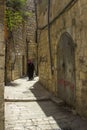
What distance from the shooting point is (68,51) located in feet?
22.2

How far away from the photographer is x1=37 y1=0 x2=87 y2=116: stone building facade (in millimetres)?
5562

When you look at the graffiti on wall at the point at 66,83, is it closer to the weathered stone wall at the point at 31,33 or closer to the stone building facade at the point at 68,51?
the stone building facade at the point at 68,51

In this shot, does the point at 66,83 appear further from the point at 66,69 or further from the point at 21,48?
the point at 21,48

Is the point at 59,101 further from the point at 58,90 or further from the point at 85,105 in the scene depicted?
the point at 85,105

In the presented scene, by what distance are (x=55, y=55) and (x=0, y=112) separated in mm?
5089

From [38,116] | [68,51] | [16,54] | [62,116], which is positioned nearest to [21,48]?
[16,54]

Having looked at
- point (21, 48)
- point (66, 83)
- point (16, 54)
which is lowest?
point (66, 83)

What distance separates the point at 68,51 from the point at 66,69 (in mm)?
604

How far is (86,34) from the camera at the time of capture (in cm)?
531

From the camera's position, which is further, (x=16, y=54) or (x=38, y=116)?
(x=16, y=54)

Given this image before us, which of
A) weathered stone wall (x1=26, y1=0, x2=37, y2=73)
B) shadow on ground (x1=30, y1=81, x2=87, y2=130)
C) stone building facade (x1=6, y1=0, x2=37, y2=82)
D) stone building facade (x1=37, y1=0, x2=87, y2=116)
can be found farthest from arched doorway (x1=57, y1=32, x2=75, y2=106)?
weathered stone wall (x1=26, y1=0, x2=37, y2=73)

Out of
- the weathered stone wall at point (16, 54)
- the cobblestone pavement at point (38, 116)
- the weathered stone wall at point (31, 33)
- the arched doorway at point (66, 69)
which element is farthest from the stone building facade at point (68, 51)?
the weathered stone wall at point (31, 33)

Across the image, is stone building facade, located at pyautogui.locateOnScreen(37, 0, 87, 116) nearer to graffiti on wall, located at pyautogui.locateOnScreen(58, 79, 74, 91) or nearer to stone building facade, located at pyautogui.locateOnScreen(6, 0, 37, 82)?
graffiti on wall, located at pyautogui.locateOnScreen(58, 79, 74, 91)

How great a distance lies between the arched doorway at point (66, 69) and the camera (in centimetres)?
647
